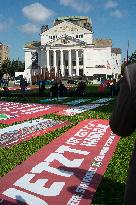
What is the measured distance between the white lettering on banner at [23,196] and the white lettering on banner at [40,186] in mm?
185

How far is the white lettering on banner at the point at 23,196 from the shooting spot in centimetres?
514

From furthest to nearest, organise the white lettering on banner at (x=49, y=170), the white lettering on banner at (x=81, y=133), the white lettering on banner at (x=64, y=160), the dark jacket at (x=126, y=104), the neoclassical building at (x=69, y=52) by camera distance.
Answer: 1. the neoclassical building at (x=69, y=52)
2. the white lettering on banner at (x=81, y=133)
3. the white lettering on banner at (x=64, y=160)
4. the white lettering on banner at (x=49, y=170)
5. the dark jacket at (x=126, y=104)

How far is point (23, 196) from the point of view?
211 inches

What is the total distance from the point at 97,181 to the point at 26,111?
1102 cm

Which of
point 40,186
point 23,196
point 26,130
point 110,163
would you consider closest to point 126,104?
point 23,196

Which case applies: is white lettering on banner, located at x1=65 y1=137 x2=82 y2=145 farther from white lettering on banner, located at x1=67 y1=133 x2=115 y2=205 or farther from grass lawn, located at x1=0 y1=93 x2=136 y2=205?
white lettering on banner, located at x1=67 y1=133 x2=115 y2=205

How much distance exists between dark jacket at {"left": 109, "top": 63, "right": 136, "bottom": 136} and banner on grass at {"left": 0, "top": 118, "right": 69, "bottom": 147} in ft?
23.8

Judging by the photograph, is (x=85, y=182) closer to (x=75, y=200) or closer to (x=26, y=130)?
(x=75, y=200)

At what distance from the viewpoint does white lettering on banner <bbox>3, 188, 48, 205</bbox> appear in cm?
514

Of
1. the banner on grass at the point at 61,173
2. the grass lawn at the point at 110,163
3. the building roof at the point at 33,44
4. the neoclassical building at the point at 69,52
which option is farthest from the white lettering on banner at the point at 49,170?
the building roof at the point at 33,44

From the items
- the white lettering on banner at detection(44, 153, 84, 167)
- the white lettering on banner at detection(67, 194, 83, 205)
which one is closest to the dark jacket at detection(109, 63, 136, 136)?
the white lettering on banner at detection(67, 194, 83, 205)

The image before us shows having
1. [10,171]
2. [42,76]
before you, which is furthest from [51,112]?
[42,76]

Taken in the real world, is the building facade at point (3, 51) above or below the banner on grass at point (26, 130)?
above

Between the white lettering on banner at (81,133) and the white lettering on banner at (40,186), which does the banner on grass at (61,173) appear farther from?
the white lettering on banner at (81,133)
